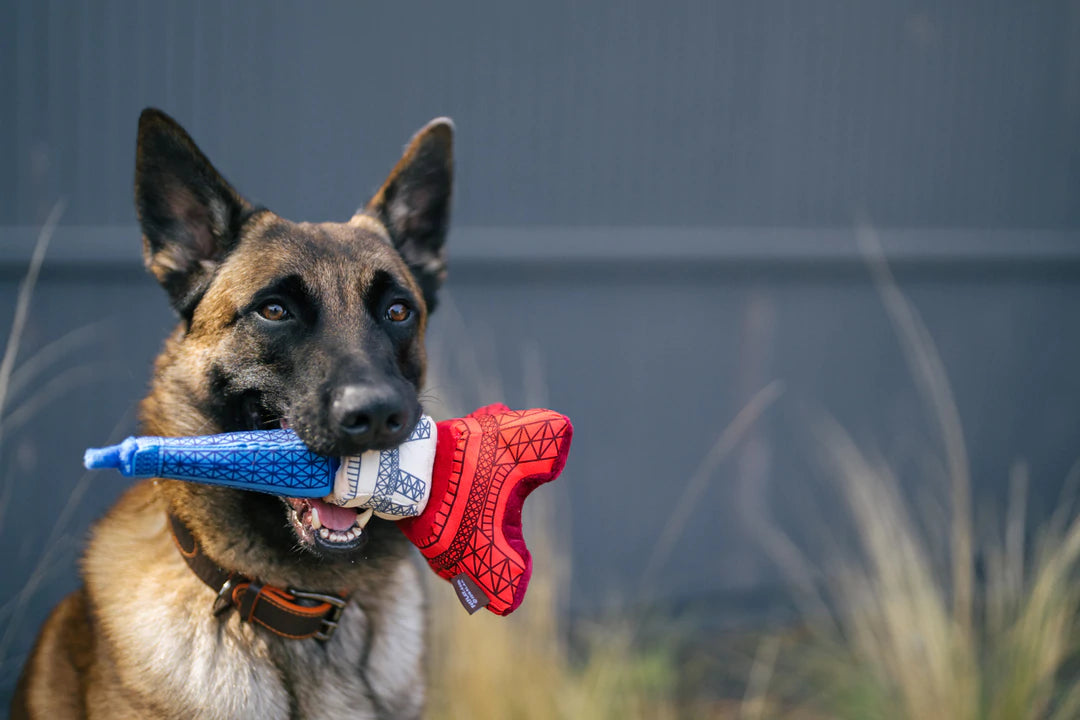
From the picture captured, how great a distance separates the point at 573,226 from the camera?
417 centimetres

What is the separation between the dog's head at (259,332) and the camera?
5.98ft

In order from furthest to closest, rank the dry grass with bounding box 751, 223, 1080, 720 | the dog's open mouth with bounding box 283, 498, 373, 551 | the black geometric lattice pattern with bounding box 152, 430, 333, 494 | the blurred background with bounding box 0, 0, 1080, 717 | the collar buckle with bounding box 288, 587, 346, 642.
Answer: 1. the blurred background with bounding box 0, 0, 1080, 717
2. the dry grass with bounding box 751, 223, 1080, 720
3. the collar buckle with bounding box 288, 587, 346, 642
4. the dog's open mouth with bounding box 283, 498, 373, 551
5. the black geometric lattice pattern with bounding box 152, 430, 333, 494

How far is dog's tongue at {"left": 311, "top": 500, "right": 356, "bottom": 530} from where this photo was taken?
1.81 metres

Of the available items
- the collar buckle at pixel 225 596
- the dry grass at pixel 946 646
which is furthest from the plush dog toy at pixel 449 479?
the dry grass at pixel 946 646

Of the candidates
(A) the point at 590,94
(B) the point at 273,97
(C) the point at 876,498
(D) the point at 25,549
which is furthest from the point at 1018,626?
(D) the point at 25,549

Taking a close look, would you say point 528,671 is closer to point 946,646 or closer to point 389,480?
point 946,646

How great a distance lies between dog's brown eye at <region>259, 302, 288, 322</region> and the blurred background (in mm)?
1544

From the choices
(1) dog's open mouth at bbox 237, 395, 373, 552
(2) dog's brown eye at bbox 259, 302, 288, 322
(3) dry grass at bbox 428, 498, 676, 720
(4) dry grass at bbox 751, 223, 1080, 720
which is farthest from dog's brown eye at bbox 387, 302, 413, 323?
(4) dry grass at bbox 751, 223, 1080, 720

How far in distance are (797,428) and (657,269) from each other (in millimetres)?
1178

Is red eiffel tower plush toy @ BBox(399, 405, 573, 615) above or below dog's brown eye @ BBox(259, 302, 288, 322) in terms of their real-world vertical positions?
below

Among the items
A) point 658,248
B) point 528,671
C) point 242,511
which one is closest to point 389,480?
point 242,511

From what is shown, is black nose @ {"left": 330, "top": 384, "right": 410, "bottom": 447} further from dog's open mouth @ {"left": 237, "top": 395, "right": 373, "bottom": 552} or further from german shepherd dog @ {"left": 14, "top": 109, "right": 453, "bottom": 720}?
dog's open mouth @ {"left": 237, "top": 395, "right": 373, "bottom": 552}

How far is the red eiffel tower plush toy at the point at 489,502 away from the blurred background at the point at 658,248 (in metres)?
1.54

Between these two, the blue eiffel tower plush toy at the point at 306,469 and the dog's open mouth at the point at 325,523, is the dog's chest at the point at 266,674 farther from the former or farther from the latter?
the blue eiffel tower plush toy at the point at 306,469
